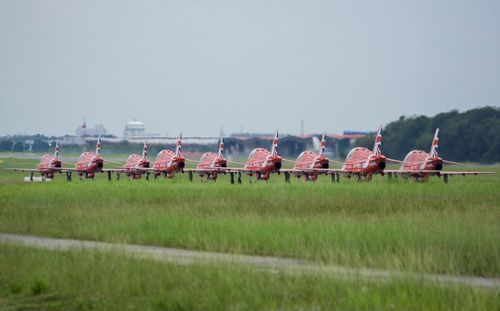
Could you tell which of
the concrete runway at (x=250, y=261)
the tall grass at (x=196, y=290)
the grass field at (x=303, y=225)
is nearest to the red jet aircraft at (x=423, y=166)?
the grass field at (x=303, y=225)

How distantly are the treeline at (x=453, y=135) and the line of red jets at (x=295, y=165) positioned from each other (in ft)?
44.8

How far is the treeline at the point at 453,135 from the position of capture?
69875 millimetres

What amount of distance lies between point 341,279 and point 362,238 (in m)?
4.88

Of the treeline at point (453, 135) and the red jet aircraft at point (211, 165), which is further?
the treeline at point (453, 135)

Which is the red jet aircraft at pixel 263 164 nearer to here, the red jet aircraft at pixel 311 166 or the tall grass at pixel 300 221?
the red jet aircraft at pixel 311 166

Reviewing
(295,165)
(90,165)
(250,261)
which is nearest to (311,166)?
(295,165)

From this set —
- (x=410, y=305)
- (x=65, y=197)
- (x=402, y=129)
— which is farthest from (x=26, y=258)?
(x=402, y=129)

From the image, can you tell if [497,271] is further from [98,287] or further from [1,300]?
[1,300]

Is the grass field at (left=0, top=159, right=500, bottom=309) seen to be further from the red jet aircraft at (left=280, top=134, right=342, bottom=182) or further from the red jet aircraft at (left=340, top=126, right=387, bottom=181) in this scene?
the red jet aircraft at (left=280, top=134, right=342, bottom=182)

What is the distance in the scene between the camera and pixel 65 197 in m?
34.4

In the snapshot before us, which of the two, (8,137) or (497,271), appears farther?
(8,137)

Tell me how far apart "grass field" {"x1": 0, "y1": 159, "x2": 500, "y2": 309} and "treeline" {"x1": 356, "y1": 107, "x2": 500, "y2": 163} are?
34.7m

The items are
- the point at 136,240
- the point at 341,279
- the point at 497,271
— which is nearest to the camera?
the point at 341,279

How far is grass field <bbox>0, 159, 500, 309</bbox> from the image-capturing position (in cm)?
1515
